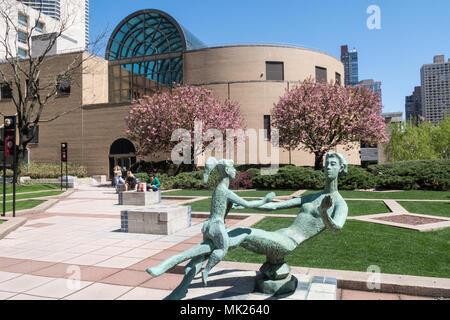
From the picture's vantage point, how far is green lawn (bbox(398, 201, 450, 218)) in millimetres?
10821

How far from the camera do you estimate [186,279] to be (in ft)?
10.8

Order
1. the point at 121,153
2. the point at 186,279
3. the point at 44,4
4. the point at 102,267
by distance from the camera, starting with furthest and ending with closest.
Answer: the point at 121,153
the point at 44,4
the point at 102,267
the point at 186,279

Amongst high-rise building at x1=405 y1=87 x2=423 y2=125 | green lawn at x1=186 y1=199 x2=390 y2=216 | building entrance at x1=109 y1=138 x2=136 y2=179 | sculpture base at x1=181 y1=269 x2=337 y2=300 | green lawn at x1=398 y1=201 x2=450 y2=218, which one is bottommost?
green lawn at x1=186 y1=199 x2=390 y2=216

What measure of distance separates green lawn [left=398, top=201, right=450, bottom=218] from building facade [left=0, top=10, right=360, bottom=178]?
717 inches

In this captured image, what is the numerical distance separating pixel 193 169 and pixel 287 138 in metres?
8.41

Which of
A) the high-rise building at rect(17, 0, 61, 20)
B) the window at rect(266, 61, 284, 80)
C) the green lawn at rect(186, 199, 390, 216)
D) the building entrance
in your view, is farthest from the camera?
the building entrance

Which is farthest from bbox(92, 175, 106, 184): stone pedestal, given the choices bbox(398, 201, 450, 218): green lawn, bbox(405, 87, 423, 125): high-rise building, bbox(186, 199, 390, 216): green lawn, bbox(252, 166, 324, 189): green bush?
bbox(405, 87, 423, 125): high-rise building

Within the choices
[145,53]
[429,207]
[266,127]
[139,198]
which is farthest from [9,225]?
[145,53]

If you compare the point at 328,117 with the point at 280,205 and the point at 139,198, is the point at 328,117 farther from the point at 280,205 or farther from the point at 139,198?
the point at 280,205

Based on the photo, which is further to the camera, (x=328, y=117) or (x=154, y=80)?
(x=154, y=80)

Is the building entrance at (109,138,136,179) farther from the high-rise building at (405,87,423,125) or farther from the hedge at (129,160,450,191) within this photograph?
the high-rise building at (405,87,423,125)

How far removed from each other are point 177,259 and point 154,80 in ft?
121

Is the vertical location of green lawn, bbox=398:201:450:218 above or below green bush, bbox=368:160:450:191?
below

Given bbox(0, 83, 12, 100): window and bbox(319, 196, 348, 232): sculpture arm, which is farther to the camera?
bbox(0, 83, 12, 100): window
